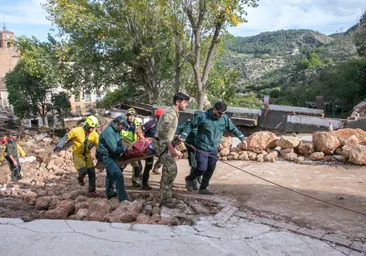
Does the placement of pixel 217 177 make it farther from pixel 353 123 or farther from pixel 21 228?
pixel 353 123

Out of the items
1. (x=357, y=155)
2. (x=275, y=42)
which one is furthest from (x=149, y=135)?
(x=275, y=42)

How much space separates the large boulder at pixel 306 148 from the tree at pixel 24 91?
26.2 metres

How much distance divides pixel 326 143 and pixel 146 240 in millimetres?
5579

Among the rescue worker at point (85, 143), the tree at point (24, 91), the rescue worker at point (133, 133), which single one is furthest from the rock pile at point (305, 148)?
the tree at point (24, 91)

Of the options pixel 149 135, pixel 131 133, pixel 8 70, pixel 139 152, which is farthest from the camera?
pixel 8 70

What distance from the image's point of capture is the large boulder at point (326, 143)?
313 inches

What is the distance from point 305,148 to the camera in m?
8.22

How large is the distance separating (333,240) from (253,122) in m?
8.65

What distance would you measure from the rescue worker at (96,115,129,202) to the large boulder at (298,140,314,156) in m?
4.43

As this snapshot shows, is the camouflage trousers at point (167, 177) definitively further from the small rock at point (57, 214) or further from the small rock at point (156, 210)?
the small rock at point (57, 214)

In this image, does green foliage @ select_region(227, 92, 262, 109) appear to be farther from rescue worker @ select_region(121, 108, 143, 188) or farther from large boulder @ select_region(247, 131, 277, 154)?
rescue worker @ select_region(121, 108, 143, 188)

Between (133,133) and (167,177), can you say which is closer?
(167,177)

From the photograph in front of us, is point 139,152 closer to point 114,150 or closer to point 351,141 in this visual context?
point 114,150

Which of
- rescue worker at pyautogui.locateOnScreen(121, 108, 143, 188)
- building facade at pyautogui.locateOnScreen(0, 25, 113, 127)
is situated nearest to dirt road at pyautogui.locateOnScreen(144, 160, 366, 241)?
rescue worker at pyautogui.locateOnScreen(121, 108, 143, 188)
